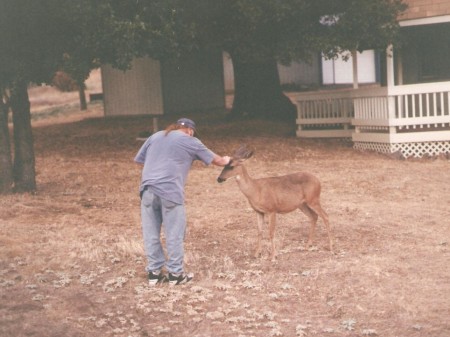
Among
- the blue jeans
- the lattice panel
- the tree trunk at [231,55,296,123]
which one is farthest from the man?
the tree trunk at [231,55,296,123]

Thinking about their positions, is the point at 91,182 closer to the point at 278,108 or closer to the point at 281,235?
the point at 281,235

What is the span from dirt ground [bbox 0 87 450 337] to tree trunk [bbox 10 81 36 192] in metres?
0.43

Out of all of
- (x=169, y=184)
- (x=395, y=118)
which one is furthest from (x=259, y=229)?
(x=395, y=118)

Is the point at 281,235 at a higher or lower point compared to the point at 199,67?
lower

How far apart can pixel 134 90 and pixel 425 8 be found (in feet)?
46.8

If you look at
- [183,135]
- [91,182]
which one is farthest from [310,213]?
[91,182]

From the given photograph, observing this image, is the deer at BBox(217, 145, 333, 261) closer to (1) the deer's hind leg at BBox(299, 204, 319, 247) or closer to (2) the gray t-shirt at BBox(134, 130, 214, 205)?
(1) the deer's hind leg at BBox(299, 204, 319, 247)

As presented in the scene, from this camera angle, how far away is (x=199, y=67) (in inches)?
1272

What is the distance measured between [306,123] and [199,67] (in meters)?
10.2

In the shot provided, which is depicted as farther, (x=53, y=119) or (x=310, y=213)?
(x=53, y=119)

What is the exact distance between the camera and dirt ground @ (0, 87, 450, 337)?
7941 mm

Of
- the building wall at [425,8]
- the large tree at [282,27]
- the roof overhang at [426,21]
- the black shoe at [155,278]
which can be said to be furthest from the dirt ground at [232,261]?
the building wall at [425,8]

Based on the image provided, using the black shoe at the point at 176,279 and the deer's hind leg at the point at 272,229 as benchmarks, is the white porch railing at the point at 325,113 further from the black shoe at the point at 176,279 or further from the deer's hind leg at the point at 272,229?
the black shoe at the point at 176,279

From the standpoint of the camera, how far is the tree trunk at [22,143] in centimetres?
1523
